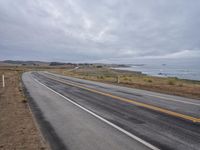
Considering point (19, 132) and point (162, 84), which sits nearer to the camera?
point (19, 132)

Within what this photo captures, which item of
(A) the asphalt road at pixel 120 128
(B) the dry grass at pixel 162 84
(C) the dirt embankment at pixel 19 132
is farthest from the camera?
(B) the dry grass at pixel 162 84

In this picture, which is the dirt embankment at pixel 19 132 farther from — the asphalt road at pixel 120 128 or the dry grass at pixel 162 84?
the dry grass at pixel 162 84

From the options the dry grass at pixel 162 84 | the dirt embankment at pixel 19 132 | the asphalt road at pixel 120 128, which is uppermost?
the asphalt road at pixel 120 128

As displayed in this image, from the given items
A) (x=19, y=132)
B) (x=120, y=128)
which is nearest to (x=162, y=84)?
(x=120, y=128)

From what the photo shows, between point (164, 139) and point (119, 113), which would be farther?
point (119, 113)

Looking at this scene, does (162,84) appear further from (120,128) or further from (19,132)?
(19,132)

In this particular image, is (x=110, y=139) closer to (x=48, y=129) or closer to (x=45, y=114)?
(x=48, y=129)

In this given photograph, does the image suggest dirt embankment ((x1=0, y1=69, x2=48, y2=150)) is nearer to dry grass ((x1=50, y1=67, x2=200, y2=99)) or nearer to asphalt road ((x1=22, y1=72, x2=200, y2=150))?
asphalt road ((x1=22, y1=72, x2=200, y2=150))

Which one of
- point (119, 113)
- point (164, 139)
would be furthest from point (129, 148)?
point (119, 113)

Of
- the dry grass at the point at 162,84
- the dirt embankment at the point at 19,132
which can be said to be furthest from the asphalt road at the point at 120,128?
the dry grass at the point at 162,84

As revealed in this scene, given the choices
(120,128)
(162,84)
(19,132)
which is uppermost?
(120,128)

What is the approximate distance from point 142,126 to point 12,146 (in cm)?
391

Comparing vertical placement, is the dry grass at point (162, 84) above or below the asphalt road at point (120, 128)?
below

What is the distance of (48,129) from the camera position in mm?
7348
